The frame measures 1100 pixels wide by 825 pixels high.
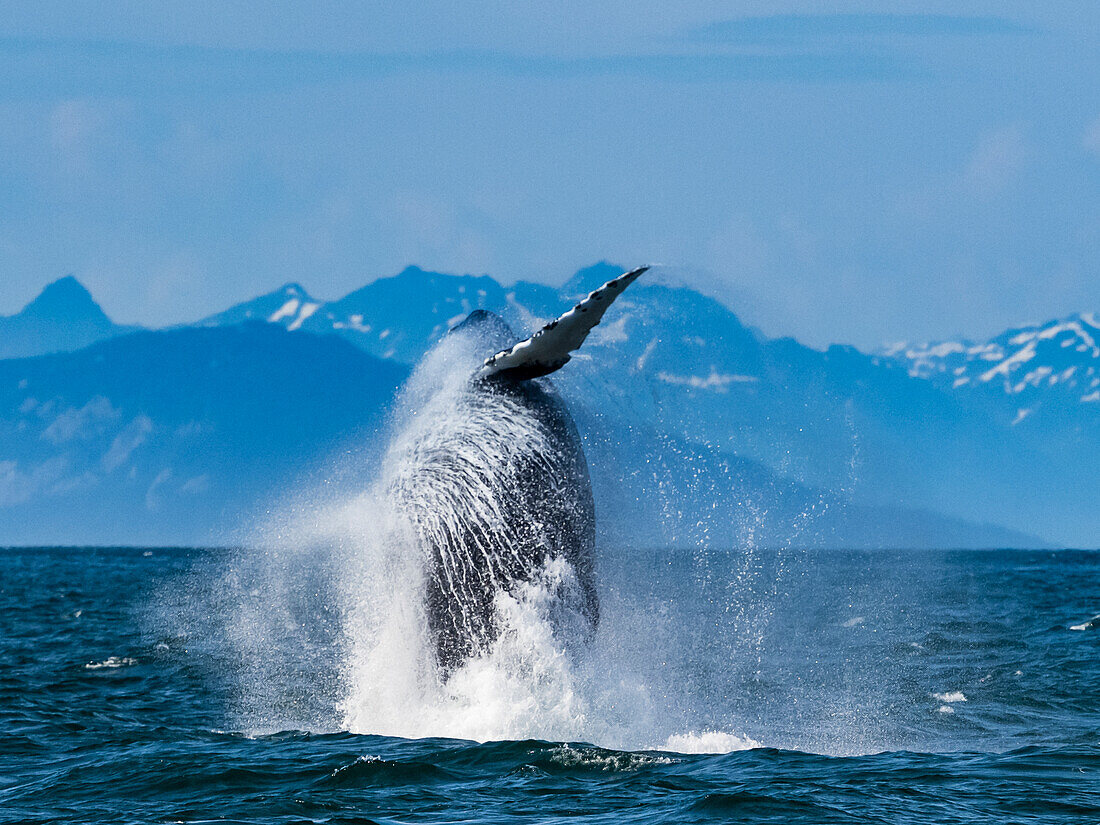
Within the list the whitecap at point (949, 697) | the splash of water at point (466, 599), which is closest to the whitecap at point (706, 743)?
the splash of water at point (466, 599)

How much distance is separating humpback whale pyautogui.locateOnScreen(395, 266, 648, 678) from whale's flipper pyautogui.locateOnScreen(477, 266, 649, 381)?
0.04m

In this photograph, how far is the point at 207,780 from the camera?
9.62 m

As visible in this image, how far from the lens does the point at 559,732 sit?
10.6 m

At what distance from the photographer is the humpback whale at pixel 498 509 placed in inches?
402

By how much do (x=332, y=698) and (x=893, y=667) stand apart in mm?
9283

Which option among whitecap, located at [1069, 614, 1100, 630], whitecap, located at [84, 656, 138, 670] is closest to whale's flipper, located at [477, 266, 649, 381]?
whitecap, located at [84, 656, 138, 670]

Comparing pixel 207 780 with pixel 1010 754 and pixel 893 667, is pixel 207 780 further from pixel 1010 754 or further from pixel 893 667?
pixel 893 667

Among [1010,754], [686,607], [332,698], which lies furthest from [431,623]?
[686,607]

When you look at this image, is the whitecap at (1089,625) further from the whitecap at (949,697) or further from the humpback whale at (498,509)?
the humpback whale at (498,509)

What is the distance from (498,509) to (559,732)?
6.48 feet

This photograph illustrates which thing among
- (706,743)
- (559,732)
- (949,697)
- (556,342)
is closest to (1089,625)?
(949,697)

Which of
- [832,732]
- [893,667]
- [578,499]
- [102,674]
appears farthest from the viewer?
[893,667]

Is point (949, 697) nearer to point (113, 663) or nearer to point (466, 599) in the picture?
point (466, 599)

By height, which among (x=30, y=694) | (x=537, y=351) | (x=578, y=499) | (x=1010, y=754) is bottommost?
(x=1010, y=754)
